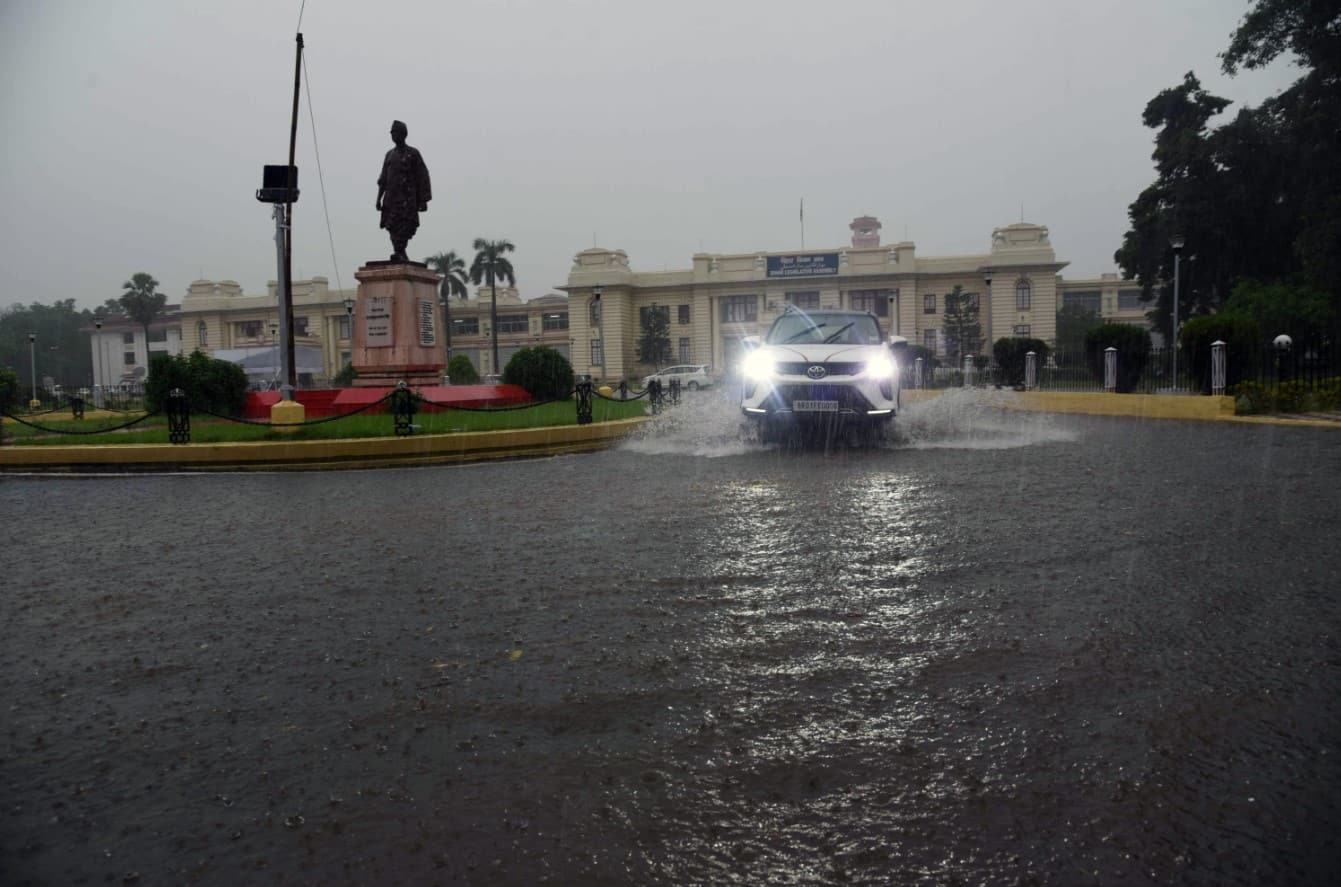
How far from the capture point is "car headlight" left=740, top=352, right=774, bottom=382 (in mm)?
11297

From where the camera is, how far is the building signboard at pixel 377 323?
19.2m

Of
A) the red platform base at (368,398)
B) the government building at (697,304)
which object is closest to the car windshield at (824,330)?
the red platform base at (368,398)

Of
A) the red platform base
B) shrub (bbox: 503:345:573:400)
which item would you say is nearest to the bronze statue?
the red platform base

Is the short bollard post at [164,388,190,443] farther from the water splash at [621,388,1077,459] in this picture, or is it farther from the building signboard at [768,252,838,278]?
the building signboard at [768,252,838,278]

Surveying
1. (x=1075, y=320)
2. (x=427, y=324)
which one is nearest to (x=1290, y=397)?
(x=427, y=324)

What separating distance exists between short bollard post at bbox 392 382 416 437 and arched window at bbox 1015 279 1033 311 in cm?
6357

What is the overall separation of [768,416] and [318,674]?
8370mm

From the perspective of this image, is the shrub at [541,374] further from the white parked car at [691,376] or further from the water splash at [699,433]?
the white parked car at [691,376]

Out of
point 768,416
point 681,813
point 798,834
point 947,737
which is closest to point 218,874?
point 681,813

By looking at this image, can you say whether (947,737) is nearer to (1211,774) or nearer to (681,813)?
(1211,774)

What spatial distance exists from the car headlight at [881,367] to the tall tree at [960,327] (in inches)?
2306

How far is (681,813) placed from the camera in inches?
91.1

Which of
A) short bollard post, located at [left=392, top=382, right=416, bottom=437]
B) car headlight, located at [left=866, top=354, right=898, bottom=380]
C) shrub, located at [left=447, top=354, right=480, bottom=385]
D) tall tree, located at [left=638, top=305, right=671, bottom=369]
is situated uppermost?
tall tree, located at [left=638, top=305, right=671, bottom=369]

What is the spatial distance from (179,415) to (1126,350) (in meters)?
18.9
